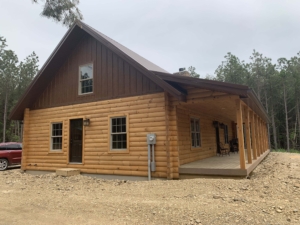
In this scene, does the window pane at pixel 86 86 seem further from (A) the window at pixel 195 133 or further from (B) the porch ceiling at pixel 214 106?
(A) the window at pixel 195 133

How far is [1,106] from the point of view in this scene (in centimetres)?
2994

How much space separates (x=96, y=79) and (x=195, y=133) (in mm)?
4698

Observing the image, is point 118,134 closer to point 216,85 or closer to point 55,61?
point 216,85

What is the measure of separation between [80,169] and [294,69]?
30.4 meters

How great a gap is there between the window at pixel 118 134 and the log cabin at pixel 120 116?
0.12 feet

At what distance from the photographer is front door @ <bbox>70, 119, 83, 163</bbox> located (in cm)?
930

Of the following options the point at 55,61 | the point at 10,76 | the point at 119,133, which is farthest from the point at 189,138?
the point at 10,76

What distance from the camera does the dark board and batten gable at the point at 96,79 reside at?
8149 mm

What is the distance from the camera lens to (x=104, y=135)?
28.0ft

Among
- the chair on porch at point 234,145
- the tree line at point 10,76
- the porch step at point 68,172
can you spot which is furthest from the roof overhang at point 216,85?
the tree line at point 10,76

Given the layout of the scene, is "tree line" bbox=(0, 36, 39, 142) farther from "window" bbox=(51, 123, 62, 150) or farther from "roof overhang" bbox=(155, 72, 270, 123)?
"roof overhang" bbox=(155, 72, 270, 123)

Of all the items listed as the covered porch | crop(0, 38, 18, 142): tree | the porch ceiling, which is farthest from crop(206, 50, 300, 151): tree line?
crop(0, 38, 18, 142): tree

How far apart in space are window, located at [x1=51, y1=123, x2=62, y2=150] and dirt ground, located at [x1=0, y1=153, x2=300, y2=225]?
313 centimetres

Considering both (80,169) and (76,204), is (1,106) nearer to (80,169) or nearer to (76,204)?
(80,169)
